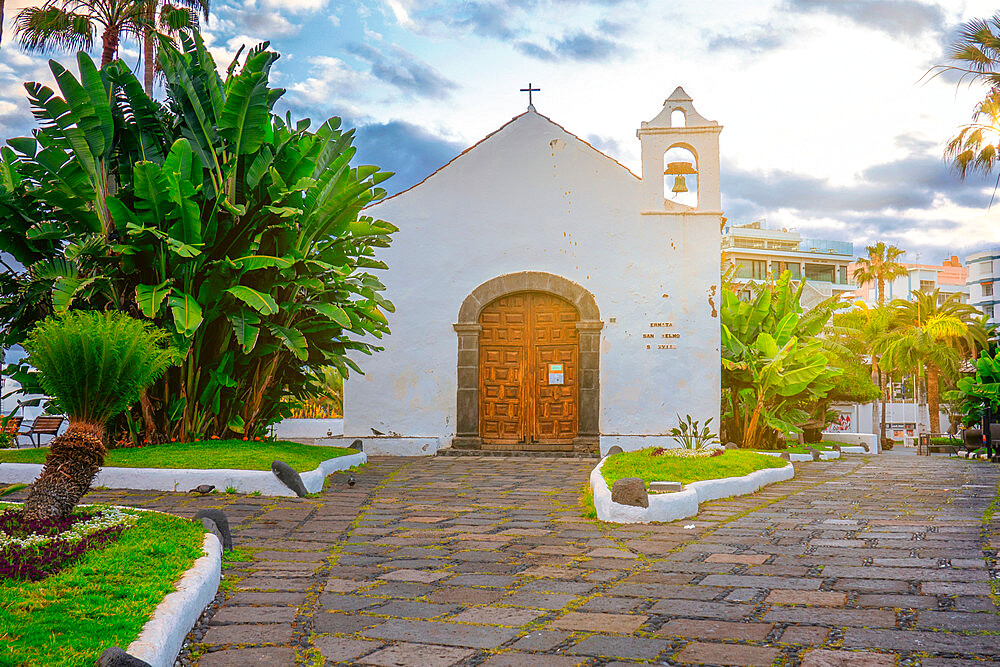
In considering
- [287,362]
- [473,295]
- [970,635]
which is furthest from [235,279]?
[970,635]

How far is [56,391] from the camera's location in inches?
199

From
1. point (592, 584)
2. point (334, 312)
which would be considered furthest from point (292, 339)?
point (592, 584)

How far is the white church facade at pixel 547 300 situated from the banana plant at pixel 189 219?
156 inches

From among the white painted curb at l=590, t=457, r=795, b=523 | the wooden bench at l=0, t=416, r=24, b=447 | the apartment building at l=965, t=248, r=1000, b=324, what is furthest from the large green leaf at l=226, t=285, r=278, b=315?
the apartment building at l=965, t=248, r=1000, b=324

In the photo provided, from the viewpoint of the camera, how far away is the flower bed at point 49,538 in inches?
160

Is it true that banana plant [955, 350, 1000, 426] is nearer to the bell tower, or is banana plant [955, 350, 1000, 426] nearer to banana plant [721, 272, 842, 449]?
banana plant [721, 272, 842, 449]

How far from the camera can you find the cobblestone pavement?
353cm

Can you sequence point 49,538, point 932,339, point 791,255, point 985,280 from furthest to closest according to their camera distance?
point 985,280 < point 791,255 < point 932,339 < point 49,538

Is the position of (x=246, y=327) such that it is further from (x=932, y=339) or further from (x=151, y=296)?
(x=932, y=339)

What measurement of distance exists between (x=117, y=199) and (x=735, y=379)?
10252 millimetres

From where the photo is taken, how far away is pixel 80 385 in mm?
5105

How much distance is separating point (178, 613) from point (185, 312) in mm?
5651

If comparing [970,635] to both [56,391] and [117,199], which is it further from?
[117,199]

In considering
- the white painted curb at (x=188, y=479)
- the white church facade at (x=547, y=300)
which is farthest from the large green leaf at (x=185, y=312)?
the white church facade at (x=547, y=300)
